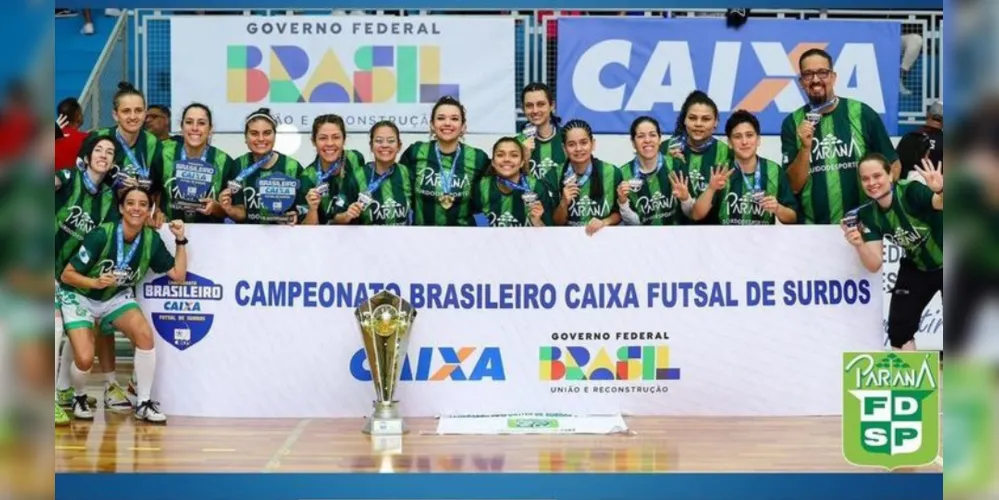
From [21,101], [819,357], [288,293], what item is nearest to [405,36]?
[288,293]

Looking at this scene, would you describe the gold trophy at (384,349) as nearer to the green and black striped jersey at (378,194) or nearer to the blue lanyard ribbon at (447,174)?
the green and black striped jersey at (378,194)

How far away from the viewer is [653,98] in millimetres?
8938

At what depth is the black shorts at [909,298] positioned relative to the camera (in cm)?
763

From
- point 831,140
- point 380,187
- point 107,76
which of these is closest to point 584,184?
point 380,187

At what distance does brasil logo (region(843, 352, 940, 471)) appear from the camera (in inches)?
175

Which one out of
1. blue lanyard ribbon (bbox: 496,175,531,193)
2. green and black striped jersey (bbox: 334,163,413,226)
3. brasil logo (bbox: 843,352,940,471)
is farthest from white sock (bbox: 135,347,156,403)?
brasil logo (bbox: 843,352,940,471)

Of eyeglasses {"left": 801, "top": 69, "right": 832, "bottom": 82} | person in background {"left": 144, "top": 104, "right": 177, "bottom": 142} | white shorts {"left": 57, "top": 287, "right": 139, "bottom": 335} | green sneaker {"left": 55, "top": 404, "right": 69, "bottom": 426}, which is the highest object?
eyeglasses {"left": 801, "top": 69, "right": 832, "bottom": 82}

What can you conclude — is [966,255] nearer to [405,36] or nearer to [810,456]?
[810,456]

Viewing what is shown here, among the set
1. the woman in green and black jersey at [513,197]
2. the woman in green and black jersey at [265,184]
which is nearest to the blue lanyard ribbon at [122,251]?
the woman in green and black jersey at [265,184]

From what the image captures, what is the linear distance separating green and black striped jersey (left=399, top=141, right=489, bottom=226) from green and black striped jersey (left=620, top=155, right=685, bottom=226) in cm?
88

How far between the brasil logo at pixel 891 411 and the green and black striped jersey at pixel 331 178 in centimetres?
387

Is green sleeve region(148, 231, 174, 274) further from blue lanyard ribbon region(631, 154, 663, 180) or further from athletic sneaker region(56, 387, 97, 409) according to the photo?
blue lanyard ribbon region(631, 154, 663, 180)

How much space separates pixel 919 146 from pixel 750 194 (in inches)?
62.5

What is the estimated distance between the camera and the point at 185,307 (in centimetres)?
752
